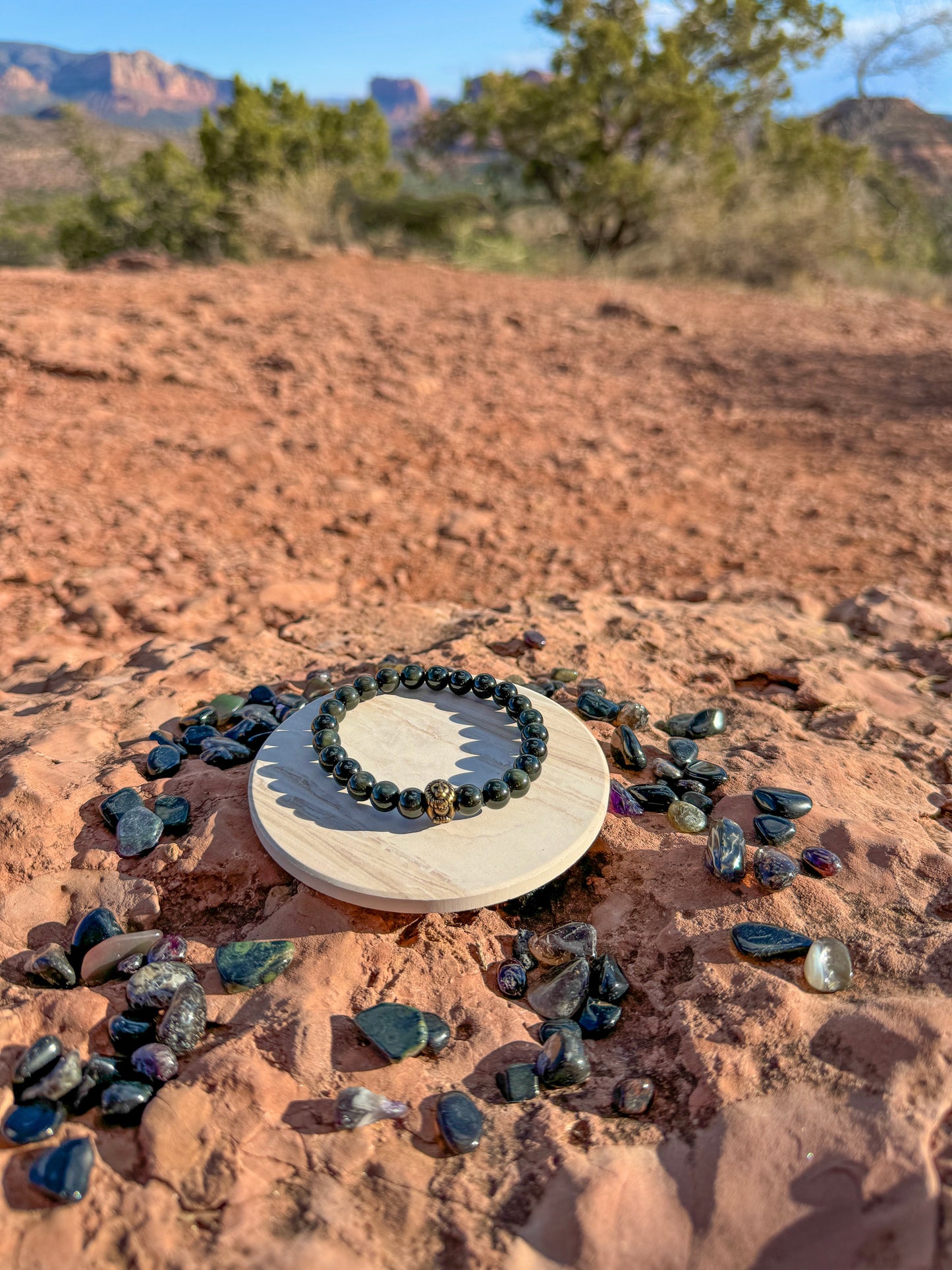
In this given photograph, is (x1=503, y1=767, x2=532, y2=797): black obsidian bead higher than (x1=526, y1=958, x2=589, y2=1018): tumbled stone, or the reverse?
(x1=503, y1=767, x2=532, y2=797): black obsidian bead

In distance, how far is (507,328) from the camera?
6.28 metres

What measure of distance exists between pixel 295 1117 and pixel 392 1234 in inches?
10.5

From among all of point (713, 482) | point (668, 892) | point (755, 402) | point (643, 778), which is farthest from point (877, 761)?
point (755, 402)

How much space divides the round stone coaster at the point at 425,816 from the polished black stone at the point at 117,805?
1.05 feet

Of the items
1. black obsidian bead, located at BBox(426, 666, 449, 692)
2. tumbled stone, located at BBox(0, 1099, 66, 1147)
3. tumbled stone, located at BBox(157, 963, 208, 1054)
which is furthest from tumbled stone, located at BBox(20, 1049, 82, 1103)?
black obsidian bead, located at BBox(426, 666, 449, 692)

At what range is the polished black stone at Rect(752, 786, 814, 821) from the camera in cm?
195

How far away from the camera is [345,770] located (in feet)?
6.18

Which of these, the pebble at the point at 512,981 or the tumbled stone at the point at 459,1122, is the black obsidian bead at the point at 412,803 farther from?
the tumbled stone at the point at 459,1122

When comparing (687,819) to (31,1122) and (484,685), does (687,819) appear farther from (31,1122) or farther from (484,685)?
(31,1122)

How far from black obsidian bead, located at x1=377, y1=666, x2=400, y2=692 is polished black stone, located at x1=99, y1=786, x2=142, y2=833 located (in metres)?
0.71

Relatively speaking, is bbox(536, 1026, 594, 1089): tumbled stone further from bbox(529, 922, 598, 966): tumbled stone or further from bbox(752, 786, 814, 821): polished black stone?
bbox(752, 786, 814, 821): polished black stone

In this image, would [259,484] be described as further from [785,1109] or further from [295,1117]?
[785,1109]

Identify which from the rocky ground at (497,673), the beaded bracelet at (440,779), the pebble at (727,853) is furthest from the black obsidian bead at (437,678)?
the pebble at (727,853)

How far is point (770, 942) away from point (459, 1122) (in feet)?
2.41
